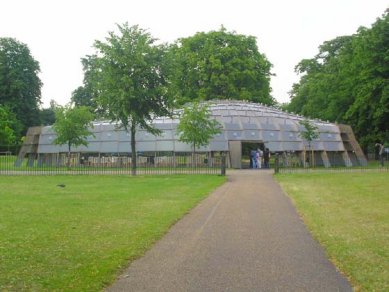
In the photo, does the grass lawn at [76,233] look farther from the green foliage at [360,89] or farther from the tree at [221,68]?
the tree at [221,68]

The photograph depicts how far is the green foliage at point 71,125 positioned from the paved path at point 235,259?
27.4 meters

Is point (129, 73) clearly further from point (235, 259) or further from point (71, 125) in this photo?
point (235, 259)

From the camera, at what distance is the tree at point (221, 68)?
6288 centimetres

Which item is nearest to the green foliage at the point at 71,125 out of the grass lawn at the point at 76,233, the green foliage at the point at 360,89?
the grass lawn at the point at 76,233

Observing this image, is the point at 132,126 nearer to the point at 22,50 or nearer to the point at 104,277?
the point at 104,277

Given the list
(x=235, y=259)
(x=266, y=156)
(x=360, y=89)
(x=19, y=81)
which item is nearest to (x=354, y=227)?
(x=235, y=259)

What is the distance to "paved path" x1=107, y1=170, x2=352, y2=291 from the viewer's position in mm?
6375

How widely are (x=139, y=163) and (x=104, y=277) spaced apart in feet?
115

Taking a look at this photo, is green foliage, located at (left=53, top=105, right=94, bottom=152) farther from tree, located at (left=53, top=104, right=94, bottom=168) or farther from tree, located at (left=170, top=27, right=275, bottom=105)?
tree, located at (left=170, top=27, right=275, bottom=105)

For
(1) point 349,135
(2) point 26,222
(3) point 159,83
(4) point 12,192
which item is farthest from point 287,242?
(1) point 349,135

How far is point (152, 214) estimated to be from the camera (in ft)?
42.3

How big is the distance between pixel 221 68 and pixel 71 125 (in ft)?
93.7

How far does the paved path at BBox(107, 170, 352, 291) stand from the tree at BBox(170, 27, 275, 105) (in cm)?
5000

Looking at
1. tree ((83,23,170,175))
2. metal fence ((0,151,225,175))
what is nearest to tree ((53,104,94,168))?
metal fence ((0,151,225,175))
